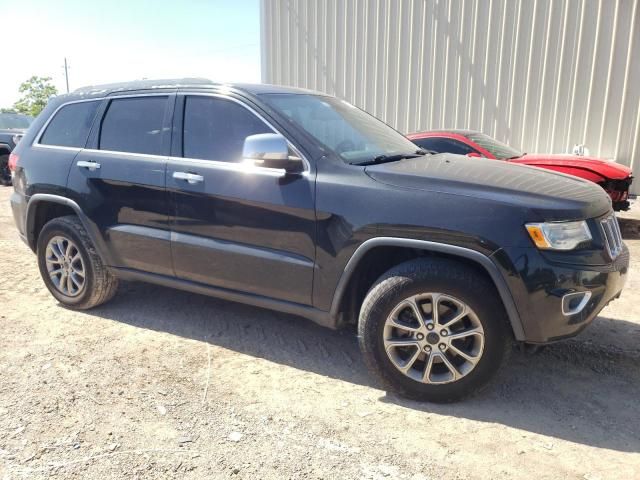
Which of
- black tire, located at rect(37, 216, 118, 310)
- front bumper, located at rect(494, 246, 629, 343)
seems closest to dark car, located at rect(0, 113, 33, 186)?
black tire, located at rect(37, 216, 118, 310)

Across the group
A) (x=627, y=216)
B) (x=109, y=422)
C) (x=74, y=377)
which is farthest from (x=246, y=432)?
(x=627, y=216)

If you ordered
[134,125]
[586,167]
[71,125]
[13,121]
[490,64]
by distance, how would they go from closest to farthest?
[134,125]
[71,125]
[586,167]
[490,64]
[13,121]

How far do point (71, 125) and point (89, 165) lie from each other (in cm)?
56

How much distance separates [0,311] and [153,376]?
200 cm

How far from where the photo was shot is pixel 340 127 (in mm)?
3758

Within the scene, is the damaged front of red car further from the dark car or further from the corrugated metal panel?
the dark car

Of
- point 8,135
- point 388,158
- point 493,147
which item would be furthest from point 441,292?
point 8,135

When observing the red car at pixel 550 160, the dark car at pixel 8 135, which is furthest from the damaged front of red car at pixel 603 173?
the dark car at pixel 8 135

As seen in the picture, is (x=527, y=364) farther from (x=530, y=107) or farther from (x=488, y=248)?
(x=530, y=107)

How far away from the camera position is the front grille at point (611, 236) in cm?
295

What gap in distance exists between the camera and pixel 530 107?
10086 millimetres

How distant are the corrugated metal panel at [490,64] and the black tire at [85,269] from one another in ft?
27.4

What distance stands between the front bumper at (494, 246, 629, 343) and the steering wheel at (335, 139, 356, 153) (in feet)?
3.95

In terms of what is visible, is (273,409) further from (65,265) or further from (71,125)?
(71,125)
